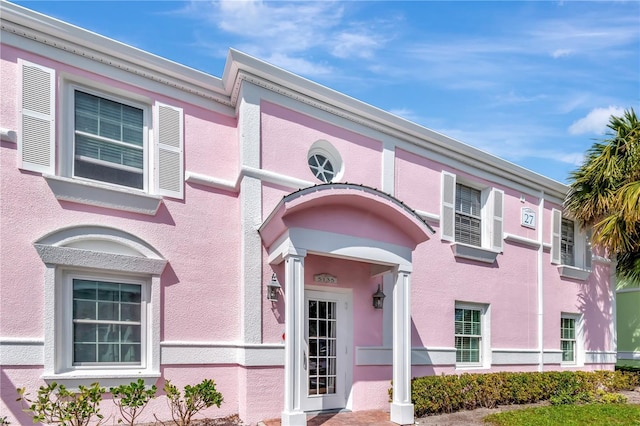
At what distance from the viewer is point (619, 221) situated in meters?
11.9

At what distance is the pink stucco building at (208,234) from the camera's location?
672cm

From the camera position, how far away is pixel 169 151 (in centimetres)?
789

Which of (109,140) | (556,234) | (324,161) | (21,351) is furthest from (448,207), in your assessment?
(21,351)

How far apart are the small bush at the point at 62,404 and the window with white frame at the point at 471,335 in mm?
7635

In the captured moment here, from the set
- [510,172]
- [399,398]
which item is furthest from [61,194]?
[510,172]

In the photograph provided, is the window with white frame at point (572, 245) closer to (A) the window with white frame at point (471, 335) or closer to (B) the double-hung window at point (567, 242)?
(B) the double-hung window at point (567, 242)

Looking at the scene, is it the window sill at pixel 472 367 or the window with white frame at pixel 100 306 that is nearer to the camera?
the window with white frame at pixel 100 306

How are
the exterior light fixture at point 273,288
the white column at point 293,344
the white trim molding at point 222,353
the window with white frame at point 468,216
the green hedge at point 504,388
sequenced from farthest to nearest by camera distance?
1. the window with white frame at point 468,216
2. the green hedge at point 504,388
3. the exterior light fixture at point 273,288
4. the white trim molding at point 222,353
5. the white column at point 293,344

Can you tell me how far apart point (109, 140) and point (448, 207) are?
7.30 metres

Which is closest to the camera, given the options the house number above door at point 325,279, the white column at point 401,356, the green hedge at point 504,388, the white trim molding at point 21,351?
the white trim molding at point 21,351

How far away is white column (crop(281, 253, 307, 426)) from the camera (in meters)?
7.16

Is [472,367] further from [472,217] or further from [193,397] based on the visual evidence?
[193,397]

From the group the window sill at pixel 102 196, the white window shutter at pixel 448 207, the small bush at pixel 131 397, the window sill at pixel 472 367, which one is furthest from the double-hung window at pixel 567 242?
the small bush at pixel 131 397

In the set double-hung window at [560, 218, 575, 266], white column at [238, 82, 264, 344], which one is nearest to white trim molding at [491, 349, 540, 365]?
double-hung window at [560, 218, 575, 266]
